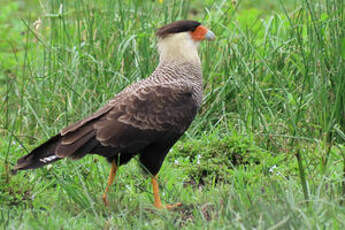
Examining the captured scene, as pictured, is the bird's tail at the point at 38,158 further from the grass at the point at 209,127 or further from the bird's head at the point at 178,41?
the bird's head at the point at 178,41

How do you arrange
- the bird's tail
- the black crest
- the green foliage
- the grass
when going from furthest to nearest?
the green foliage < the black crest < the bird's tail < the grass

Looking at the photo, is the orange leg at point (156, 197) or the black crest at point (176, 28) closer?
the orange leg at point (156, 197)

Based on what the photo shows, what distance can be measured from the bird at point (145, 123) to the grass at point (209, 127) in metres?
0.18

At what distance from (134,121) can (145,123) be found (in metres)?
0.06

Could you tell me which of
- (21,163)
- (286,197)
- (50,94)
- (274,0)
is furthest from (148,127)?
(274,0)

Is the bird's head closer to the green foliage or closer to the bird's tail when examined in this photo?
the green foliage

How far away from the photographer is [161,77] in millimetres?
4039

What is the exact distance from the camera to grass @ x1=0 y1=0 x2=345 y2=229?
3.36 m

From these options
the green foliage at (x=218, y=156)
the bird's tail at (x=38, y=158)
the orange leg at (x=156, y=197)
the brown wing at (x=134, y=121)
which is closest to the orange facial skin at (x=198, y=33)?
the brown wing at (x=134, y=121)

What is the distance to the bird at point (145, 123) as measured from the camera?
145 inches

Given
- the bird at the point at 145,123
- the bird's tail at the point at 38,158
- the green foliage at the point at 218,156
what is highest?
the bird at the point at 145,123

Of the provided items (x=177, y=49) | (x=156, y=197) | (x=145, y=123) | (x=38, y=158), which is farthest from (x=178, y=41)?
(x=38, y=158)

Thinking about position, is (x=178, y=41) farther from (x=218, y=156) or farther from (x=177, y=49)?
(x=218, y=156)

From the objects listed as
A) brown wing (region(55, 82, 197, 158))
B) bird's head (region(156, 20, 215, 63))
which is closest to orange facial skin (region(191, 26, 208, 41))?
bird's head (region(156, 20, 215, 63))
